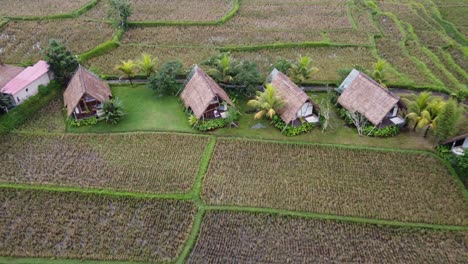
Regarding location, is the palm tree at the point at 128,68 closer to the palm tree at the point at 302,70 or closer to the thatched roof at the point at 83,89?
the thatched roof at the point at 83,89

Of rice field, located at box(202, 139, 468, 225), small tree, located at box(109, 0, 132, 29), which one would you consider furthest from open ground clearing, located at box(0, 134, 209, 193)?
small tree, located at box(109, 0, 132, 29)

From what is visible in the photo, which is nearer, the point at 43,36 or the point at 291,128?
the point at 291,128

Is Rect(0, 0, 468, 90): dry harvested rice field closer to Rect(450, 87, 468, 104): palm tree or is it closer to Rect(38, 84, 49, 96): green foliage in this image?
Rect(450, 87, 468, 104): palm tree

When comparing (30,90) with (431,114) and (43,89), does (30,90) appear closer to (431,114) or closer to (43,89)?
(43,89)

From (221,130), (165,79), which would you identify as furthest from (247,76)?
(165,79)

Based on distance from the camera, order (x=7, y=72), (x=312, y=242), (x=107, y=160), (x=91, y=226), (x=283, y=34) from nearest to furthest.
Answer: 1. (x=312, y=242)
2. (x=91, y=226)
3. (x=107, y=160)
4. (x=7, y=72)
5. (x=283, y=34)

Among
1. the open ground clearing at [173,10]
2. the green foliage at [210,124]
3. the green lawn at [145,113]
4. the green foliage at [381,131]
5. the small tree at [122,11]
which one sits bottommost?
the green foliage at [381,131]

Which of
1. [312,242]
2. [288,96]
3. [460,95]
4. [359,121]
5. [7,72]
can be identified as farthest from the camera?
[7,72]

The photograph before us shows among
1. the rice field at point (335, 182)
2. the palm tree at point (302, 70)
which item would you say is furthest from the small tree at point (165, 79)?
the palm tree at point (302, 70)
